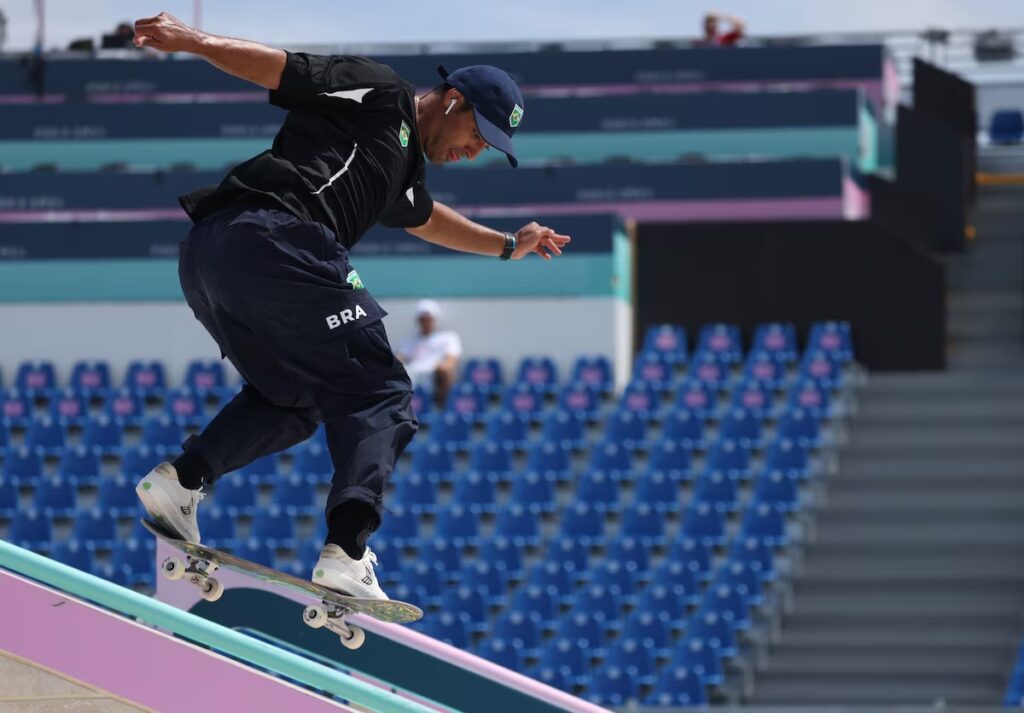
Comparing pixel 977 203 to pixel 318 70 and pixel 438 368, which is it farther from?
pixel 318 70

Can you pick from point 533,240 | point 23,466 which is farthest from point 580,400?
point 533,240

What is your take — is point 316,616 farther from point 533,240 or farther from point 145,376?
point 145,376

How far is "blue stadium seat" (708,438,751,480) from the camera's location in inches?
539

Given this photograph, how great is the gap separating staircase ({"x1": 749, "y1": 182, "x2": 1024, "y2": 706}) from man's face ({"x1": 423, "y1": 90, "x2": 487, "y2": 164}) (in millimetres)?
8189

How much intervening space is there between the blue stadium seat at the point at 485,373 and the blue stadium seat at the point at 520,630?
9.92 ft

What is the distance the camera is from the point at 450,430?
575 inches

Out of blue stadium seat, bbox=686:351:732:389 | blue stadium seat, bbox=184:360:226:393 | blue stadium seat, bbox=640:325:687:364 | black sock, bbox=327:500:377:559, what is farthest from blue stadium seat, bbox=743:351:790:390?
black sock, bbox=327:500:377:559

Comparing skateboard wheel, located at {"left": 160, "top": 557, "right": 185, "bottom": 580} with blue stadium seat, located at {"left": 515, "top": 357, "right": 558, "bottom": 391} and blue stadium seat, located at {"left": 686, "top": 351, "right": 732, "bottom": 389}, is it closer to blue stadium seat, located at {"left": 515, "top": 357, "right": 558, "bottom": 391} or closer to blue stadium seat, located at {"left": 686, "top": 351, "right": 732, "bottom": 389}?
blue stadium seat, located at {"left": 686, "top": 351, "right": 732, "bottom": 389}

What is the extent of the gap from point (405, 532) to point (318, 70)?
9538 mm

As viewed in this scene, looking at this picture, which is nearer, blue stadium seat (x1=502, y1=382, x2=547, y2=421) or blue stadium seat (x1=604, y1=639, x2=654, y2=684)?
blue stadium seat (x1=604, y1=639, x2=654, y2=684)

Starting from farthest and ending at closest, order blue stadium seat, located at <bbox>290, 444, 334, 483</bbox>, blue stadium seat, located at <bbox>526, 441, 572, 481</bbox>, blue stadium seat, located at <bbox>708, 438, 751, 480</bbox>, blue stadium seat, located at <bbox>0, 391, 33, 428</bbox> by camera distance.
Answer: blue stadium seat, located at <bbox>0, 391, 33, 428</bbox> < blue stadium seat, located at <bbox>290, 444, 334, 483</bbox> < blue stadium seat, located at <bbox>526, 441, 572, 481</bbox> < blue stadium seat, located at <bbox>708, 438, 751, 480</bbox>

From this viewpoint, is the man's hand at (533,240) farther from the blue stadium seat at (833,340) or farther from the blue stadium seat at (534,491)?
the blue stadium seat at (833,340)

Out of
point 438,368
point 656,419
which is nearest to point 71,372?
point 438,368

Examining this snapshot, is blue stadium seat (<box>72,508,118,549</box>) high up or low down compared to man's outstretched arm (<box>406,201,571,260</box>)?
down
